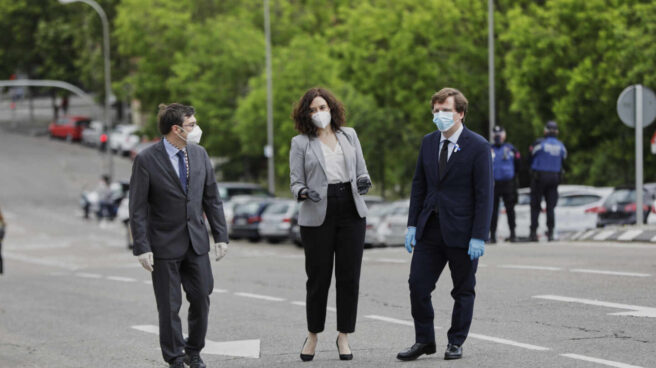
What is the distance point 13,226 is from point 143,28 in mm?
20558

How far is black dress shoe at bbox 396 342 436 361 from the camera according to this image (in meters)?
9.04

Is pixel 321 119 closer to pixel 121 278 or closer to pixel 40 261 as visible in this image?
pixel 121 278

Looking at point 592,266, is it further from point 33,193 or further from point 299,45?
point 33,193

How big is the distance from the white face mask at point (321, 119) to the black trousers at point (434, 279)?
990 mm

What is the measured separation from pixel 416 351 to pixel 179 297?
169 cm

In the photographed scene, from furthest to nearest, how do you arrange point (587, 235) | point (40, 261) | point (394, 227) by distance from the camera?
point (40, 261) → point (394, 227) → point (587, 235)

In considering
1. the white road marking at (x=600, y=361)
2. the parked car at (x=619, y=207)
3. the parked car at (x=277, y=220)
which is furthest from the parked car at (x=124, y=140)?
the white road marking at (x=600, y=361)

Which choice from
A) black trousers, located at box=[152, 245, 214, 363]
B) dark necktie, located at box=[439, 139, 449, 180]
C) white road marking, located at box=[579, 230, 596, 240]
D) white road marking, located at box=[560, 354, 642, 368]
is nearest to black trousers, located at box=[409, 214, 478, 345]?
dark necktie, located at box=[439, 139, 449, 180]

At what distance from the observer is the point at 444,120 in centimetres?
889

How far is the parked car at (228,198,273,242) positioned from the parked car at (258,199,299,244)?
42cm

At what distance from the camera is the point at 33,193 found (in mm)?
62750

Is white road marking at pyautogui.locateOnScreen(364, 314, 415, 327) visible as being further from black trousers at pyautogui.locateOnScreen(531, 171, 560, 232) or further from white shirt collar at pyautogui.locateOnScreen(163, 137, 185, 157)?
black trousers at pyautogui.locateOnScreen(531, 171, 560, 232)

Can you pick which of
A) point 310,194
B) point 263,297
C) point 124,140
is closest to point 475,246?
point 310,194

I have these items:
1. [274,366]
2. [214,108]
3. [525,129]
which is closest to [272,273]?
[274,366]
